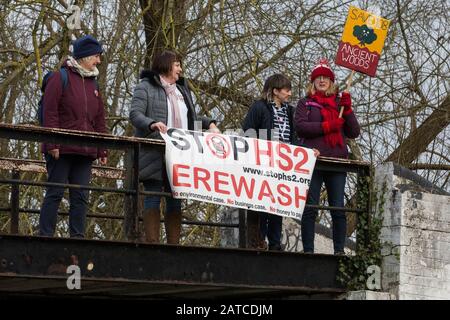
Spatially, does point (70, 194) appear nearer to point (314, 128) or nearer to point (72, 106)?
point (72, 106)

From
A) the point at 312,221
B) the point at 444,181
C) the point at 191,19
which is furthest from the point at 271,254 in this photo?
the point at 444,181

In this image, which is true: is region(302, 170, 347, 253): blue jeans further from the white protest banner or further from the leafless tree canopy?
the leafless tree canopy

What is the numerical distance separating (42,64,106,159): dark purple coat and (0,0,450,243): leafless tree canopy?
15.7 ft

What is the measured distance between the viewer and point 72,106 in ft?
40.4

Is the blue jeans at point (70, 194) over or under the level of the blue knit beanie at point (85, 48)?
under

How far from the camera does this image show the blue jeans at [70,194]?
1202 cm

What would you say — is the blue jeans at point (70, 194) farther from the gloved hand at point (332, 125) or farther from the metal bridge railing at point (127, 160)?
the gloved hand at point (332, 125)

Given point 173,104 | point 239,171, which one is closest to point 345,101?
point 239,171

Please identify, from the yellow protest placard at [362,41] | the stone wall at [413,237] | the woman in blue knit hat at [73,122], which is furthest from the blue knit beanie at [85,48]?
the stone wall at [413,237]

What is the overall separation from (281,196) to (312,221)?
364 mm

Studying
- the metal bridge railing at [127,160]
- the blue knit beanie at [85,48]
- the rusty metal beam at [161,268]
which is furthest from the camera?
the blue knit beanie at [85,48]

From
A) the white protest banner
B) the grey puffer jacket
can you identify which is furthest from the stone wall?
the grey puffer jacket

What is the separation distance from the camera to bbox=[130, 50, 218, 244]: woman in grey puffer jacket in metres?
12.4

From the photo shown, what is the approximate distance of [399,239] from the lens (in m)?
13.3
